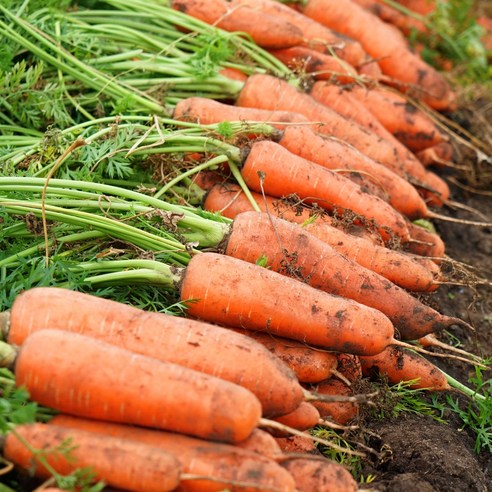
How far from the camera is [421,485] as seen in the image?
262 cm

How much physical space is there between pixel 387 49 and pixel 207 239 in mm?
2949

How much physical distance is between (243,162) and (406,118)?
175 cm

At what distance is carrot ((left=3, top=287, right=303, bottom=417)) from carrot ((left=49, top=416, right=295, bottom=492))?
301 millimetres

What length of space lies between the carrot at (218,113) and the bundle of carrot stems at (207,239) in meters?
0.01

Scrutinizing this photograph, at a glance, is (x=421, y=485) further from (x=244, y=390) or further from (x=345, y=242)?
(x=345, y=242)

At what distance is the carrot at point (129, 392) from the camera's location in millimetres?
2348

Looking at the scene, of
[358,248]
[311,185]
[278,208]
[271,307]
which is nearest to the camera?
[271,307]

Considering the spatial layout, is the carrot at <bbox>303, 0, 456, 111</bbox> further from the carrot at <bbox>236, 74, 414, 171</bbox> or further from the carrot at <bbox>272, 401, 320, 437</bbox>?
the carrot at <bbox>272, 401, 320, 437</bbox>

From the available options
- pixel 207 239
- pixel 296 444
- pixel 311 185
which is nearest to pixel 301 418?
pixel 296 444

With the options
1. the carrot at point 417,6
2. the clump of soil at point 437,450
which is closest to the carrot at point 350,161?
the clump of soil at point 437,450

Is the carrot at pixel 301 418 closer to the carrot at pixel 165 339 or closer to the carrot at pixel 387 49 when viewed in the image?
the carrot at pixel 165 339

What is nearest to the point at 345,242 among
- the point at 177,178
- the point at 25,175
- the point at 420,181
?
the point at 177,178

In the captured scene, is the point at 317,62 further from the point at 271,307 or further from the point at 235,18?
the point at 271,307

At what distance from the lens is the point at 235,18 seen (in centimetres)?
455
